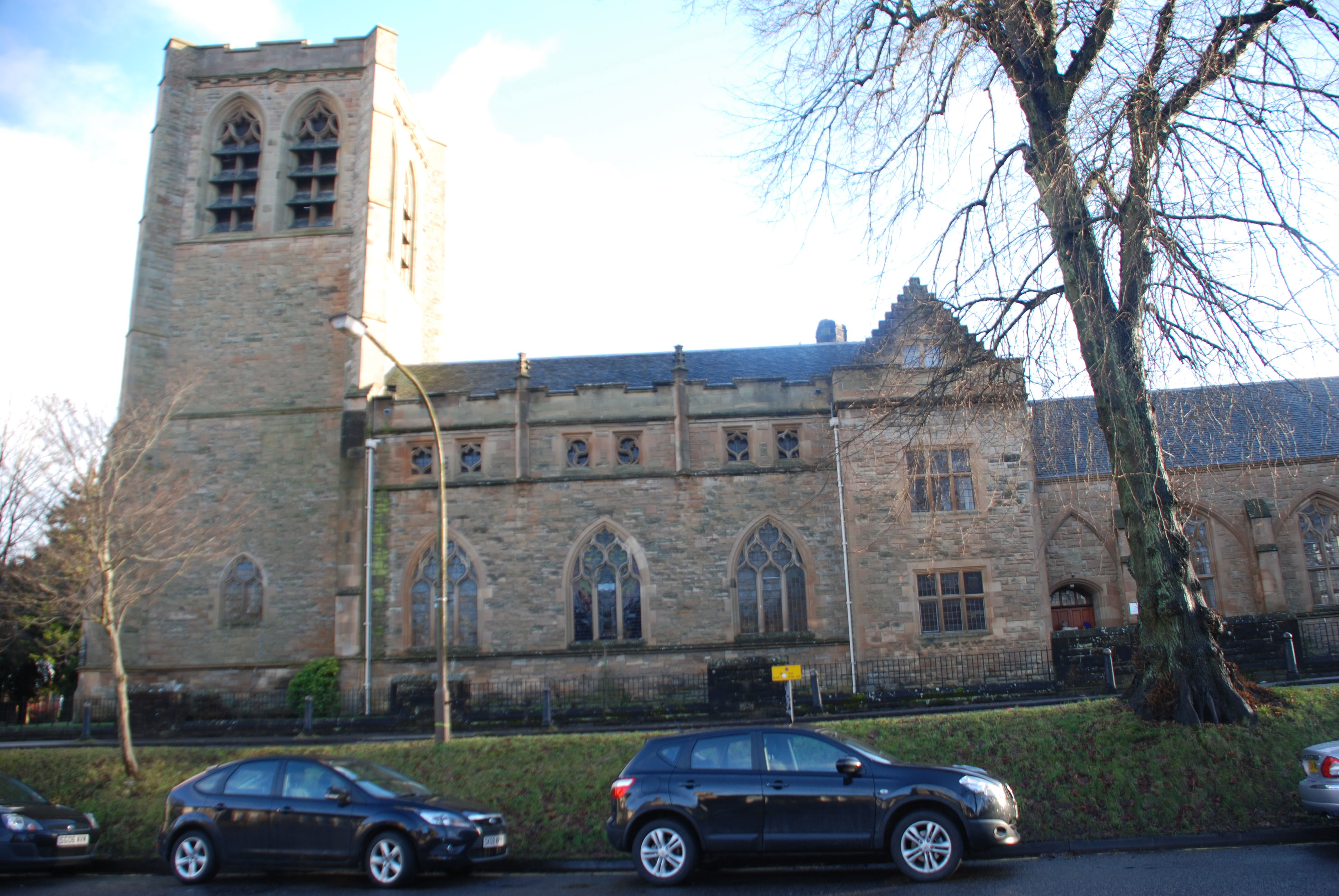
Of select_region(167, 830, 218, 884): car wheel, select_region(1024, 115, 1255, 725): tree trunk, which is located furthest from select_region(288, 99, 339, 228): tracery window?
select_region(1024, 115, 1255, 725): tree trunk

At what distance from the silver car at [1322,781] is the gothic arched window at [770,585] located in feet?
43.2

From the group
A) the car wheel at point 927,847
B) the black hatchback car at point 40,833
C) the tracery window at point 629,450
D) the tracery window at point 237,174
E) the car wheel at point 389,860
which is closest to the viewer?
the car wheel at point 927,847

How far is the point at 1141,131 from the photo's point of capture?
9.77m

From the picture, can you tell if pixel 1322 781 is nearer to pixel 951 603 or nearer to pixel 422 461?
pixel 951 603

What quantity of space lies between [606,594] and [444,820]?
512 inches

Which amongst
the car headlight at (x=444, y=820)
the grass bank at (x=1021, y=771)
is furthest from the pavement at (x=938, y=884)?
the grass bank at (x=1021, y=771)

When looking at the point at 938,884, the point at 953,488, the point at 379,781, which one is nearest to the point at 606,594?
the point at 953,488

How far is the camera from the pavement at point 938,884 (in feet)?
25.1

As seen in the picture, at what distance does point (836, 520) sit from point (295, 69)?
70.3 ft

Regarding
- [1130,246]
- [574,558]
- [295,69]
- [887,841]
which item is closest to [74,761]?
[574,558]

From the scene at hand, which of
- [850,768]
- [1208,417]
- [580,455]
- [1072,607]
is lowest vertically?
[850,768]

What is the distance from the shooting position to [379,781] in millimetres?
9922

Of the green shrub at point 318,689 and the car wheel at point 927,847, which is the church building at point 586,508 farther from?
the car wheel at point 927,847

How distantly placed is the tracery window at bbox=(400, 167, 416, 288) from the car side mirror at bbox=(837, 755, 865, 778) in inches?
962
